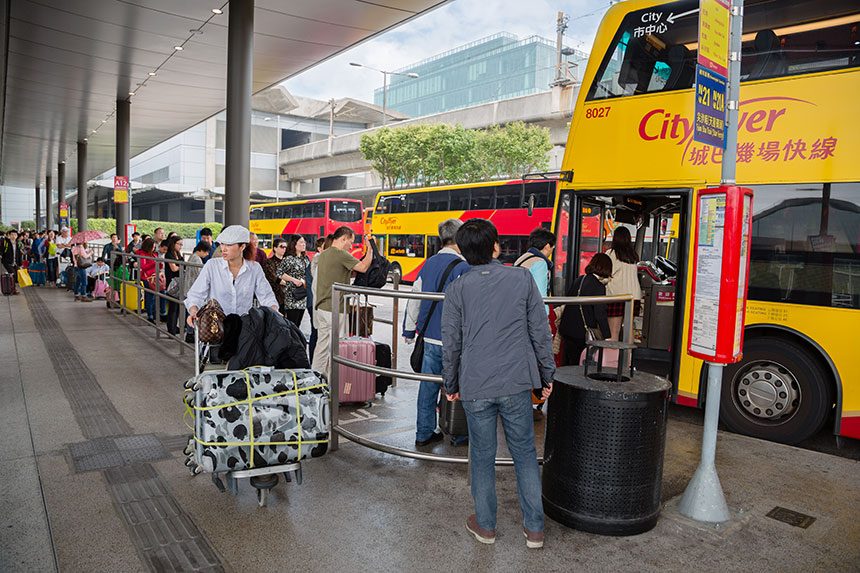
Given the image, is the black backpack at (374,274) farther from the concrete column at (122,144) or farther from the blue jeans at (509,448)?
the concrete column at (122,144)

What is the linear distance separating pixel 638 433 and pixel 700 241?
1289mm

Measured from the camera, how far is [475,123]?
115 feet

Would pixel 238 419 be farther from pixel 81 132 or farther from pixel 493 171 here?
pixel 493 171

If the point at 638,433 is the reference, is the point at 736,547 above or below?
below

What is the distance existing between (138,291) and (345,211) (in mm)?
16655

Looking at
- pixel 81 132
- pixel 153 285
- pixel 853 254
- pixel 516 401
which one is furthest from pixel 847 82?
pixel 81 132

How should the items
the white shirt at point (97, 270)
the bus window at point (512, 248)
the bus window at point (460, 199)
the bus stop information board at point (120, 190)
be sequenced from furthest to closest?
the bus window at point (460, 199), the bus window at point (512, 248), the bus stop information board at point (120, 190), the white shirt at point (97, 270)

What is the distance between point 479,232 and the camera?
3.44 metres

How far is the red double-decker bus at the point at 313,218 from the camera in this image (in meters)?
27.5

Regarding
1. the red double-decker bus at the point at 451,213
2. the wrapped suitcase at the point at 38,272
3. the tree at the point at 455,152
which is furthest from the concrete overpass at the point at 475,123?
the wrapped suitcase at the point at 38,272

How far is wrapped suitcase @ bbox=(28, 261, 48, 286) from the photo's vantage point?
20703mm

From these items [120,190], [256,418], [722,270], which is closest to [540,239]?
[722,270]

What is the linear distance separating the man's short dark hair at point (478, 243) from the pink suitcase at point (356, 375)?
2.87 metres

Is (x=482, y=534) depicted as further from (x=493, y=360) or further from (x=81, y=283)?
(x=81, y=283)
